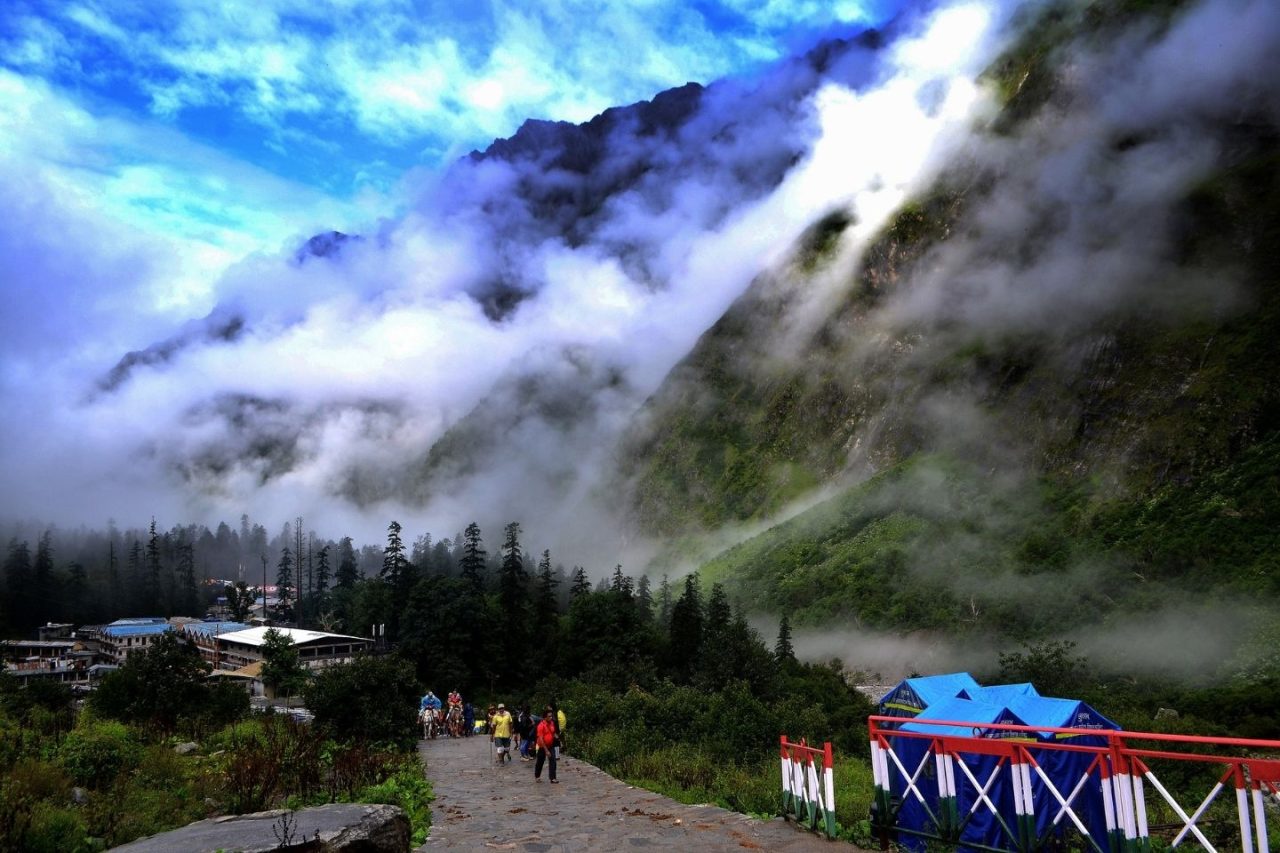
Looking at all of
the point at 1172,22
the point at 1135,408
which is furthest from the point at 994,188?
the point at 1135,408

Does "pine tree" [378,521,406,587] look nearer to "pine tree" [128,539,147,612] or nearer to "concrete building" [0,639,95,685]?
"concrete building" [0,639,95,685]

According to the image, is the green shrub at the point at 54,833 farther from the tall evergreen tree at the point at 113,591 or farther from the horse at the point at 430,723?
the tall evergreen tree at the point at 113,591

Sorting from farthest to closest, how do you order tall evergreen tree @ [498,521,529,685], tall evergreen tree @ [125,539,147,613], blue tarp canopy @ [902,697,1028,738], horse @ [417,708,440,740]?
tall evergreen tree @ [125,539,147,613], tall evergreen tree @ [498,521,529,685], horse @ [417,708,440,740], blue tarp canopy @ [902,697,1028,738]

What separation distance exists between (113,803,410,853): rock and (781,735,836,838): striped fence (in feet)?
15.7

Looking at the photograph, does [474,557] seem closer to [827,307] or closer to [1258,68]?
[827,307]

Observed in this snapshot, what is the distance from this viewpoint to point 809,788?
10.3m

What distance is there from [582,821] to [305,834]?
4.96m

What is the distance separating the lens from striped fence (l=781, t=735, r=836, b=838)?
9.70 m

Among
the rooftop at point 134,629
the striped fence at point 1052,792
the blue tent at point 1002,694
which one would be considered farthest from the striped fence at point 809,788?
the rooftop at point 134,629

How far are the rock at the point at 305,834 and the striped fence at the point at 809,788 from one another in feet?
15.7

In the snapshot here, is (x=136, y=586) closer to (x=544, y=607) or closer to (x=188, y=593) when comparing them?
(x=188, y=593)

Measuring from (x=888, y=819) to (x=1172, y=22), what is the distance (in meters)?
148

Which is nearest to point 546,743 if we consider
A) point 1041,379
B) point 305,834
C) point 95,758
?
point 95,758

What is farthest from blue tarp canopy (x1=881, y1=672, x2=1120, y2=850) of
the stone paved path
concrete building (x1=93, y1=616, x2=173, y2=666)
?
concrete building (x1=93, y1=616, x2=173, y2=666)
